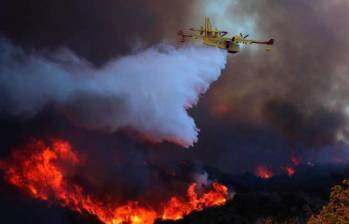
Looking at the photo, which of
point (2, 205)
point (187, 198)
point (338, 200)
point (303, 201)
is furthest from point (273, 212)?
point (338, 200)

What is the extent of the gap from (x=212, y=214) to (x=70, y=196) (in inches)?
1983

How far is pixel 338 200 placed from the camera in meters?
40.3

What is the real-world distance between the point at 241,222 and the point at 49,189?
66716mm

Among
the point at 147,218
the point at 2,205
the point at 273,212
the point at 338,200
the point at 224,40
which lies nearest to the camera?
the point at 338,200

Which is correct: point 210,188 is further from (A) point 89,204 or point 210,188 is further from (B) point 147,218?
(A) point 89,204

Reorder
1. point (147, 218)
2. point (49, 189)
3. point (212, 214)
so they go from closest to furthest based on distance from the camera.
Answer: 1. point (49, 189)
2. point (147, 218)
3. point (212, 214)

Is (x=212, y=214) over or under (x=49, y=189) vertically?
over

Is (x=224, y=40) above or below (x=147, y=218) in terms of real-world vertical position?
below

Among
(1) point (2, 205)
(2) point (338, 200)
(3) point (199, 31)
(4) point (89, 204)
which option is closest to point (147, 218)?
(4) point (89, 204)

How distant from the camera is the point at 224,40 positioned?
226 ft

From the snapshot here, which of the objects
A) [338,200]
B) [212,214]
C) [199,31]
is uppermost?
[212,214]

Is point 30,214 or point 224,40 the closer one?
point 224,40

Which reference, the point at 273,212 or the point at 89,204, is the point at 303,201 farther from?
the point at 89,204

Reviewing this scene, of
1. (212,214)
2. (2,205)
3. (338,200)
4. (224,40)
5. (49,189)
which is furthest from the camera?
(212,214)
